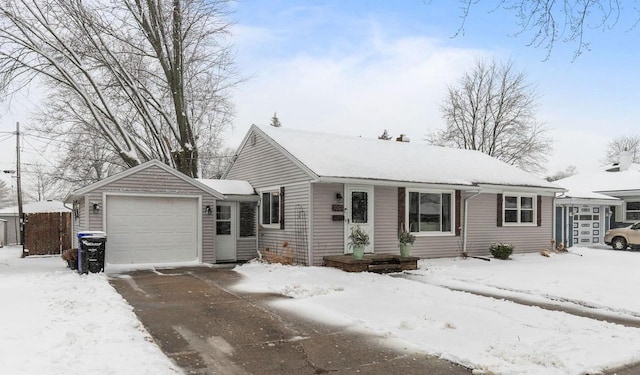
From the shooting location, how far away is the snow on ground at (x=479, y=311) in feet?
17.2

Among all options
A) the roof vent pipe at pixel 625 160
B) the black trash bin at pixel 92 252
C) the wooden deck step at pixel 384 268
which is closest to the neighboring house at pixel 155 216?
the black trash bin at pixel 92 252

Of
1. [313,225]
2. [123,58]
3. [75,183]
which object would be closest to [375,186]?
[313,225]

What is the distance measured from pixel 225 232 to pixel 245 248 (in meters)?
0.86

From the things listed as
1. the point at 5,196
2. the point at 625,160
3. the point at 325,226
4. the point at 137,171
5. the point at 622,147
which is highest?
the point at 622,147

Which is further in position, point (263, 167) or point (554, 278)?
point (263, 167)

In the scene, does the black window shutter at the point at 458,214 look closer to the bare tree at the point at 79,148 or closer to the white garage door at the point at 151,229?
the white garage door at the point at 151,229

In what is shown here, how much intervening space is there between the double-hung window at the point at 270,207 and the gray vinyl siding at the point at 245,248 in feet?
2.56

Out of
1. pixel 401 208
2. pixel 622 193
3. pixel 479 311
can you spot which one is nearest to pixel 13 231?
pixel 401 208

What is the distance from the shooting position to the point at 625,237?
20.5 meters

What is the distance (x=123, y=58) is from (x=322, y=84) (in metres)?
9.71

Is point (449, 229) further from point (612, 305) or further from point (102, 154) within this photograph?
point (102, 154)

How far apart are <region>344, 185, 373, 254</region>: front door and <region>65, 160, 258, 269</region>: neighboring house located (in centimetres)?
A: 401

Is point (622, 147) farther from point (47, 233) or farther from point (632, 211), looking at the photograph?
point (47, 233)

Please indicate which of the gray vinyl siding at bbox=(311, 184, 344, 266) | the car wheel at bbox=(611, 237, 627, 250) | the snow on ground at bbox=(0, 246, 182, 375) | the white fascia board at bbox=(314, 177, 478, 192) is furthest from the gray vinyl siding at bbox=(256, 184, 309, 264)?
the car wheel at bbox=(611, 237, 627, 250)
